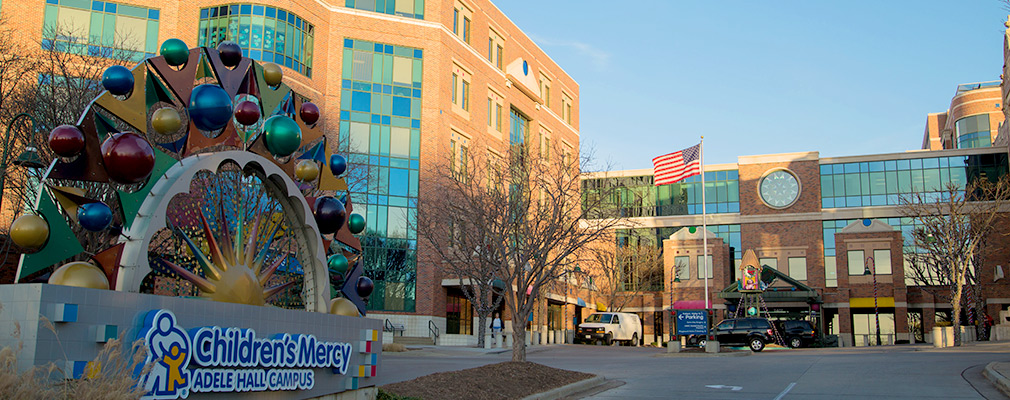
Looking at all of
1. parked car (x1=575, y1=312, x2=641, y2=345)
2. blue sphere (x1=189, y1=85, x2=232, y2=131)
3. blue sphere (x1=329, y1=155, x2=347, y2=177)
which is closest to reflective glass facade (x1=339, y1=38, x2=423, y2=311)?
parked car (x1=575, y1=312, x2=641, y2=345)

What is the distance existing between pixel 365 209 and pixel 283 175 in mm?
33131

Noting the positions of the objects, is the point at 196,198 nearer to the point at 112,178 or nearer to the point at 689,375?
the point at 112,178

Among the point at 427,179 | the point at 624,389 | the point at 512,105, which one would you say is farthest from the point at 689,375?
the point at 512,105

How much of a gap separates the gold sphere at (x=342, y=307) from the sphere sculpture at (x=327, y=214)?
108 centimetres

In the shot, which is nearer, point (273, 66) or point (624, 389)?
point (273, 66)

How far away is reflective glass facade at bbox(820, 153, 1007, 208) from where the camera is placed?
187ft

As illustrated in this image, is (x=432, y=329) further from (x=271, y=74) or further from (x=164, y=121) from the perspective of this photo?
(x=164, y=121)

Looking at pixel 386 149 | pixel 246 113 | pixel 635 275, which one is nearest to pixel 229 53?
pixel 246 113

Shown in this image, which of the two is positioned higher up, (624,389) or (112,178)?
(112,178)

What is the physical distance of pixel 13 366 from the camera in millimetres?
6293

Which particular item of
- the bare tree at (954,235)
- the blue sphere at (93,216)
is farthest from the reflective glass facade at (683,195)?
the blue sphere at (93,216)

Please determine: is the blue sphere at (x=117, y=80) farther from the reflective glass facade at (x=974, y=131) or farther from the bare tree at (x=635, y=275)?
the reflective glass facade at (x=974, y=131)

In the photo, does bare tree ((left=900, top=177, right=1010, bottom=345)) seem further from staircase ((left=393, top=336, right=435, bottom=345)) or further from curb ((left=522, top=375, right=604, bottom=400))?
curb ((left=522, top=375, right=604, bottom=400))

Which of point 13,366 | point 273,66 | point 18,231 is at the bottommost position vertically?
point 13,366
